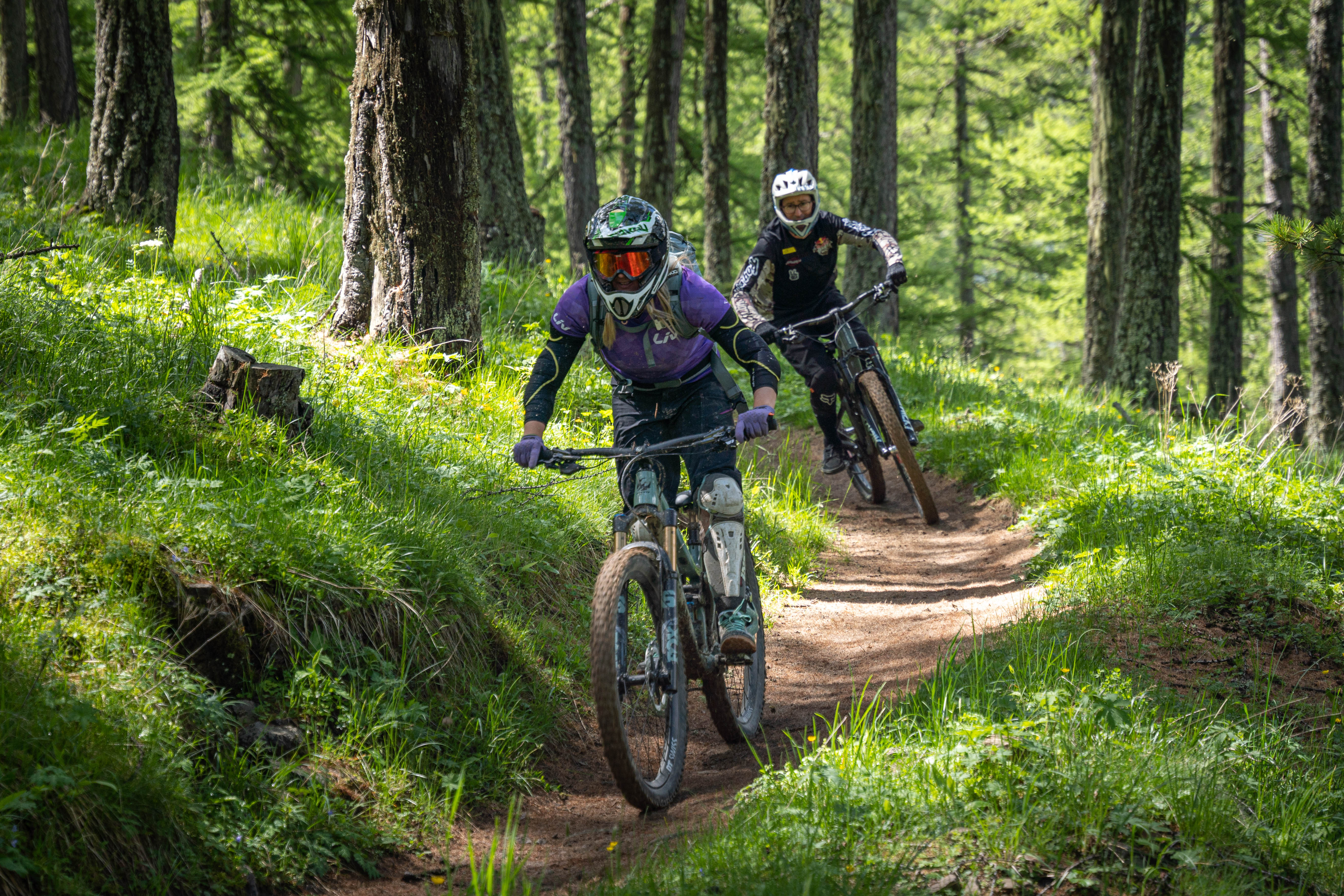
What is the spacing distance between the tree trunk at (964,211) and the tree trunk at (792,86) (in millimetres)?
11104

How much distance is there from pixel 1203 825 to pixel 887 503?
656 cm

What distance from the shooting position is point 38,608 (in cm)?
321

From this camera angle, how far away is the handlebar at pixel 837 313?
771cm

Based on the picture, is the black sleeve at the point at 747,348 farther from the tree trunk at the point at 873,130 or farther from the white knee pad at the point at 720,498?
the tree trunk at the point at 873,130

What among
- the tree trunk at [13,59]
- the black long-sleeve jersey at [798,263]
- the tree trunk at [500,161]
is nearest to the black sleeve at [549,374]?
the black long-sleeve jersey at [798,263]

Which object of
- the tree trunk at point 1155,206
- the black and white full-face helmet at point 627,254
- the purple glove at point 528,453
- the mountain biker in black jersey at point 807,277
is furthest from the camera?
the tree trunk at point 1155,206

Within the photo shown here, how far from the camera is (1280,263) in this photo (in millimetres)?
15812

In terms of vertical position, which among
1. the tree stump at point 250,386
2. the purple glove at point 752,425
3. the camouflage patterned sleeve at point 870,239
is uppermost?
the camouflage patterned sleeve at point 870,239

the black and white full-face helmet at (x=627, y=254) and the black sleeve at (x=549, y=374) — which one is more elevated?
the black and white full-face helmet at (x=627, y=254)

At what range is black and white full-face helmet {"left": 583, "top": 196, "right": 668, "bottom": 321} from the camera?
4.14 m

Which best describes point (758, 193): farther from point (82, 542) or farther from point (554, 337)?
point (82, 542)

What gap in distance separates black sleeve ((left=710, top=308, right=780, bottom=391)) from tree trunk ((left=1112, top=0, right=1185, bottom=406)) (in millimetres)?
9069

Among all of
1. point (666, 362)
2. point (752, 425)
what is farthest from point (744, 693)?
point (666, 362)

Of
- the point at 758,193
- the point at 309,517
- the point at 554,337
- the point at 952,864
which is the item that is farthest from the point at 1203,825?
the point at 758,193
